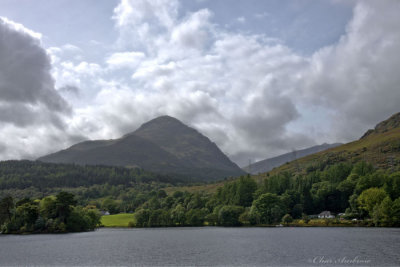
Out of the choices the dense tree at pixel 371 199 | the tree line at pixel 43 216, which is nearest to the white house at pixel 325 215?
the dense tree at pixel 371 199

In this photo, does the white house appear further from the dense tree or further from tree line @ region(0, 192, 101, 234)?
tree line @ region(0, 192, 101, 234)

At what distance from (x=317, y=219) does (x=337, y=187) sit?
92.3ft

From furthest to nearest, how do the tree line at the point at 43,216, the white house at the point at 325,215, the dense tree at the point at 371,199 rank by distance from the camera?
the white house at the point at 325,215 → the tree line at the point at 43,216 → the dense tree at the point at 371,199

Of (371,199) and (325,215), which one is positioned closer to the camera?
(371,199)

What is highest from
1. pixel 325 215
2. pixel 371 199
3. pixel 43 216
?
pixel 43 216

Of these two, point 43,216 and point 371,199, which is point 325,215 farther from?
point 43,216

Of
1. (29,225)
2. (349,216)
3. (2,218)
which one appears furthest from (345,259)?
(2,218)

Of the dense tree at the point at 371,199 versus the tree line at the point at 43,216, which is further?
the tree line at the point at 43,216

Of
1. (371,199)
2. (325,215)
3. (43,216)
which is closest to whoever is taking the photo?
(371,199)

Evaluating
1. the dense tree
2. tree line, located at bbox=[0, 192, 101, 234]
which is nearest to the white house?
the dense tree

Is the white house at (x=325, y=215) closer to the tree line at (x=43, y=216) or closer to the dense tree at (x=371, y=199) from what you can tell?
the dense tree at (x=371, y=199)

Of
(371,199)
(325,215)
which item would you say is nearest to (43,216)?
(325,215)

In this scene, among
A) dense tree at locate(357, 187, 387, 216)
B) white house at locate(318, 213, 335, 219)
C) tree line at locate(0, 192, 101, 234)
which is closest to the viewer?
dense tree at locate(357, 187, 387, 216)

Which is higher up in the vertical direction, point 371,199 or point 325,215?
point 371,199
